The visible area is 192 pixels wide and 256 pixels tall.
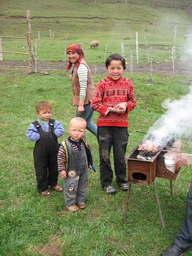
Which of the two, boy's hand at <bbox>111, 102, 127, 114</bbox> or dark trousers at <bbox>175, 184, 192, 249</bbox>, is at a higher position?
boy's hand at <bbox>111, 102, 127, 114</bbox>


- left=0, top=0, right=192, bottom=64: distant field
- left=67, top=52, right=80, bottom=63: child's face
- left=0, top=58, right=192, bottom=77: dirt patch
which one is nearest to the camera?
left=67, top=52, right=80, bottom=63: child's face

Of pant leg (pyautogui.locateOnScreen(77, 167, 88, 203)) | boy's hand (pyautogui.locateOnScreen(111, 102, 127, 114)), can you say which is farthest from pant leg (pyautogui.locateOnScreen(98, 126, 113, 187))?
pant leg (pyautogui.locateOnScreen(77, 167, 88, 203))

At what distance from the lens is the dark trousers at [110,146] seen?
374 cm

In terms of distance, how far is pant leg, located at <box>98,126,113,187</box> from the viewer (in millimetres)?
3746

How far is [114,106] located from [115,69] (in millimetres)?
490

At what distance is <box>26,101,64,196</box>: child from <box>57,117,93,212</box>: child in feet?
1.26

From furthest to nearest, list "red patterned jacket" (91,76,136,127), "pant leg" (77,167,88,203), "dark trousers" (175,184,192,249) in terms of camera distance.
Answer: "red patterned jacket" (91,76,136,127) → "pant leg" (77,167,88,203) → "dark trousers" (175,184,192,249)

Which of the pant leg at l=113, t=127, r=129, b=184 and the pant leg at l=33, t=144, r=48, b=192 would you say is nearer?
the pant leg at l=33, t=144, r=48, b=192

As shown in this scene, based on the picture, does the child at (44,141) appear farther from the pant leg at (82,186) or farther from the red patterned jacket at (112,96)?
the red patterned jacket at (112,96)

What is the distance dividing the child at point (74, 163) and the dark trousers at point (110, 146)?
1.17ft

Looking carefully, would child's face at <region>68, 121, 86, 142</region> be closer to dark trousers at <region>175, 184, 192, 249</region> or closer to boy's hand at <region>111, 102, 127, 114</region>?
boy's hand at <region>111, 102, 127, 114</region>

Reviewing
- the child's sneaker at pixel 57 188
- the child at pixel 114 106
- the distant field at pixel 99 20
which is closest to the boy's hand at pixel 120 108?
the child at pixel 114 106

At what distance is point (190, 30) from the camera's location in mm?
49812

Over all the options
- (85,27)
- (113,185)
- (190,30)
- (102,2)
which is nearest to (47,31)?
(85,27)
